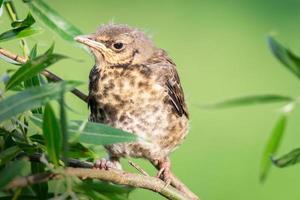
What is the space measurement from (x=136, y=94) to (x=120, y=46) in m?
0.19

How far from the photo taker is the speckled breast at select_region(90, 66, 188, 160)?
1913mm

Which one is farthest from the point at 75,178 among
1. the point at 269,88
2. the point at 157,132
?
the point at 269,88

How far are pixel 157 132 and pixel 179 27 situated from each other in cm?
221

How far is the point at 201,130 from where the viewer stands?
3449 mm

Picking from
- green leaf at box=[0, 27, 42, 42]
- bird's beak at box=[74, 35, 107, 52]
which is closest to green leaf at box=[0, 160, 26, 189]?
green leaf at box=[0, 27, 42, 42]

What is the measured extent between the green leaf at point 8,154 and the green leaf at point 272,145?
33cm

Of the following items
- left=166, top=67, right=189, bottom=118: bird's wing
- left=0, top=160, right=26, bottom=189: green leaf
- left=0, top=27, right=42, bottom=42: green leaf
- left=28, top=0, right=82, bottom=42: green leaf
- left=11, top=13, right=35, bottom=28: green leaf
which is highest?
left=166, top=67, right=189, bottom=118: bird's wing

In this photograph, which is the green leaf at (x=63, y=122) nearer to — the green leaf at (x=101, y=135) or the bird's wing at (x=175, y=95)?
the green leaf at (x=101, y=135)

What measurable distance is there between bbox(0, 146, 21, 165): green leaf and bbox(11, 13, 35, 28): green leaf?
0.22 m

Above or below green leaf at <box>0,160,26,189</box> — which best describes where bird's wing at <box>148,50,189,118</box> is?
above

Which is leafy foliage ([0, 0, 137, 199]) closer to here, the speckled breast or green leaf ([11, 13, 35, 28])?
green leaf ([11, 13, 35, 28])

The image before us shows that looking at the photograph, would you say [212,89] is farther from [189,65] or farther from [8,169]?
[8,169]

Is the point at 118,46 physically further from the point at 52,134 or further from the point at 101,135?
the point at 52,134

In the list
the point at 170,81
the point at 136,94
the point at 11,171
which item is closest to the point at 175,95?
the point at 170,81
